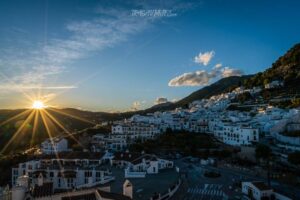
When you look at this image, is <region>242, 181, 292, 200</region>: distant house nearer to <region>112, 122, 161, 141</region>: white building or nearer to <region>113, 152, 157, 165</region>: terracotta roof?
<region>113, 152, 157, 165</region>: terracotta roof

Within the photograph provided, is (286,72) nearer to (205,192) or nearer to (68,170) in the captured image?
(205,192)

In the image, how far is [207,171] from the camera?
4347 cm

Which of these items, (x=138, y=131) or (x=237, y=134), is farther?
(x=138, y=131)

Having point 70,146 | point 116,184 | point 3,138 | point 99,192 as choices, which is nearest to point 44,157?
point 70,146

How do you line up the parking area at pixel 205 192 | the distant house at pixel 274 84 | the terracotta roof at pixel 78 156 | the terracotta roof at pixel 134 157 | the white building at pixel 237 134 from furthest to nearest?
1. the distant house at pixel 274 84
2. the white building at pixel 237 134
3. the terracotta roof at pixel 78 156
4. the terracotta roof at pixel 134 157
5. the parking area at pixel 205 192

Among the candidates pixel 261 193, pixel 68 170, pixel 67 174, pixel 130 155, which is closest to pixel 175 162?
pixel 130 155

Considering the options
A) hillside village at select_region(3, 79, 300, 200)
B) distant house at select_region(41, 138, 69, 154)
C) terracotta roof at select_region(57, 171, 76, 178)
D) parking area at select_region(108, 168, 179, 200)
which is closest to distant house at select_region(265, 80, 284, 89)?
hillside village at select_region(3, 79, 300, 200)

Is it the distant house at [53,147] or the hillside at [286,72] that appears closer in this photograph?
the distant house at [53,147]

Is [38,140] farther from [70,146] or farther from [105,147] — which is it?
[105,147]

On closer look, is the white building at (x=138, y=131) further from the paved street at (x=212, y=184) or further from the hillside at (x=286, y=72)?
the hillside at (x=286, y=72)

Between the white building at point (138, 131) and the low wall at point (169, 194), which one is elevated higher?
the white building at point (138, 131)

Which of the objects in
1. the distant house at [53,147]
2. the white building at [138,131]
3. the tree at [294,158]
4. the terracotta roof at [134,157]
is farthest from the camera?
the white building at [138,131]

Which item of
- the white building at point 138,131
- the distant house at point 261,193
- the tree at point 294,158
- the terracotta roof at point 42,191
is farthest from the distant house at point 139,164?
the white building at point 138,131

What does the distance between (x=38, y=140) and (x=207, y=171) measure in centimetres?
6208
